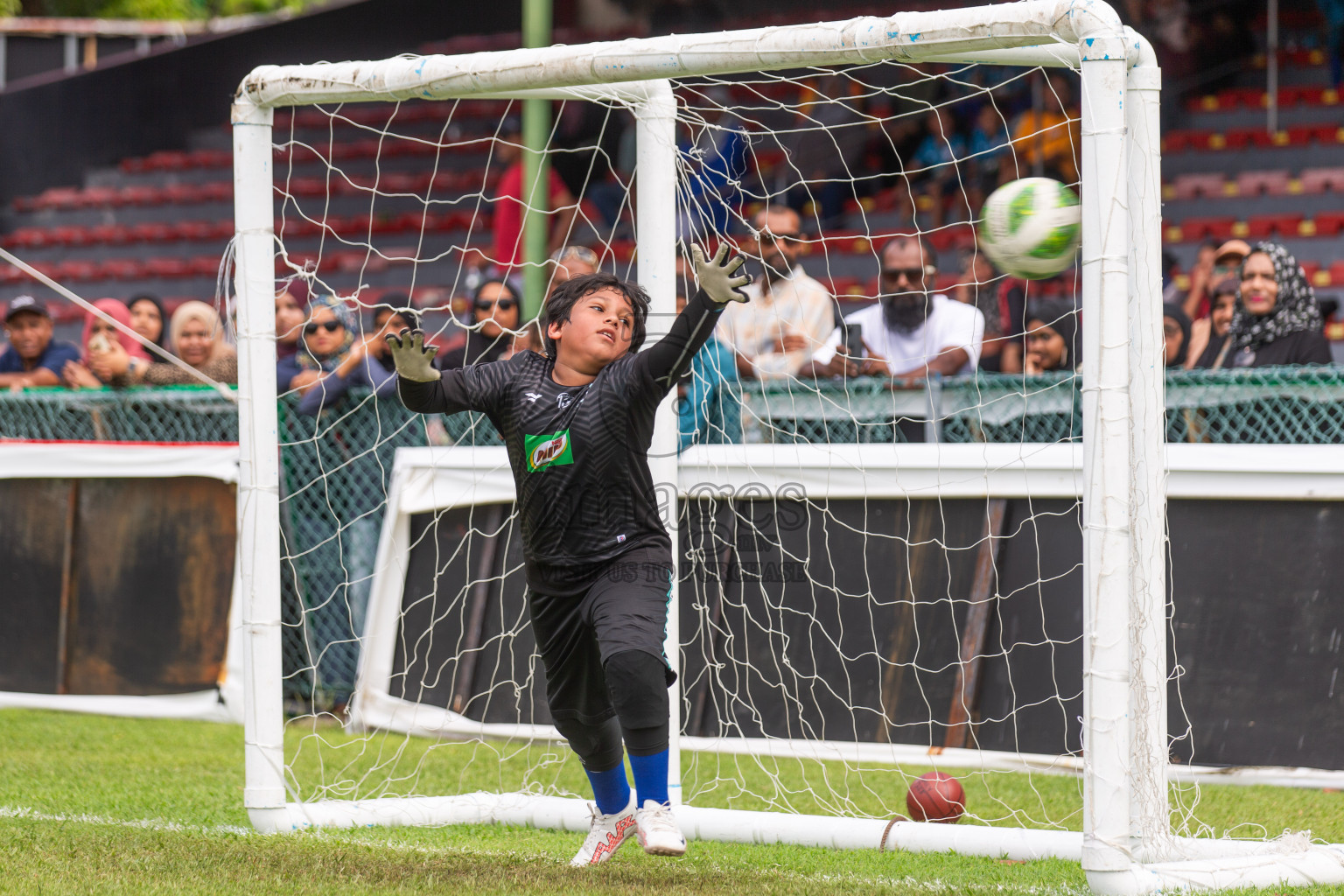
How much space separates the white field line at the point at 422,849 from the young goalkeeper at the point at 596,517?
1.39ft

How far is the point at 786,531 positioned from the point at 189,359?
3.92 metres

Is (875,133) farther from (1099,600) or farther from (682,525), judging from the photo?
(1099,600)

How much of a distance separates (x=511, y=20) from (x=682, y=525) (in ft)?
40.8

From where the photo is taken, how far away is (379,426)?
722 cm

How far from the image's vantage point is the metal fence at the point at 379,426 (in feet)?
20.1

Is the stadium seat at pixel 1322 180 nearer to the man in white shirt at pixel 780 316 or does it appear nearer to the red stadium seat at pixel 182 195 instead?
the man in white shirt at pixel 780 316

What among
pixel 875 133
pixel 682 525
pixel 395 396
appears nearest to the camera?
pixel 682 525

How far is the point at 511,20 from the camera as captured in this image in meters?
17.7

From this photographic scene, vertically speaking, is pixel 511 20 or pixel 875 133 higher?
pixel 511 20

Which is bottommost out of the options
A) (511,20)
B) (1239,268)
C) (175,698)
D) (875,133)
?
(175,698)

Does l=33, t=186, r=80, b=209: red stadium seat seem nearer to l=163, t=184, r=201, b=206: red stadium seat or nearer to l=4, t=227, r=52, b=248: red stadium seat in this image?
l=4, t=227, r=52, b=248: red stadium seat

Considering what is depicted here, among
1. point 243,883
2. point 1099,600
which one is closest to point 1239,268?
point 1099,600

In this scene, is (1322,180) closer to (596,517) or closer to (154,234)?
(596,517)

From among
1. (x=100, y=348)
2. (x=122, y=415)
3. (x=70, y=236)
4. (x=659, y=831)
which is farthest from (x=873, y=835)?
(x=70, y=236)
